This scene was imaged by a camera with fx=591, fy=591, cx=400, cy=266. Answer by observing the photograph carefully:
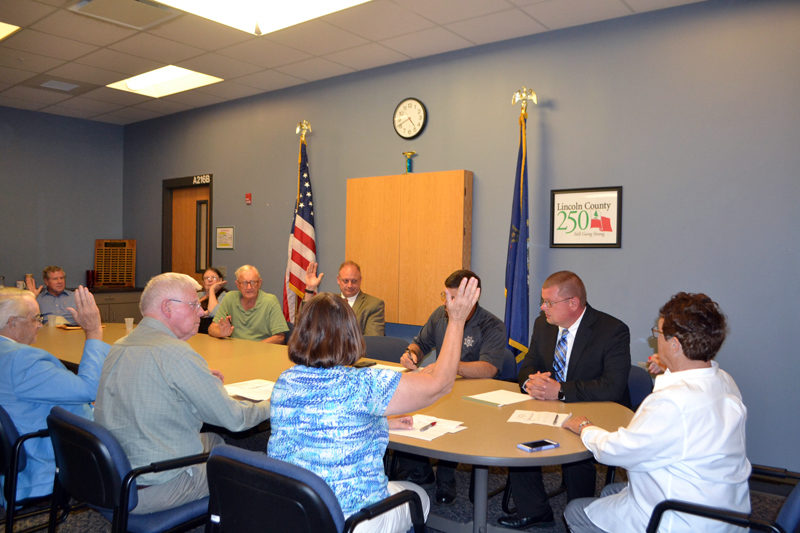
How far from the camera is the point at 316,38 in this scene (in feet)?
16.4

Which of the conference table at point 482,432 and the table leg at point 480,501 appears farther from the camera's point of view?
the table leg at point 480,501

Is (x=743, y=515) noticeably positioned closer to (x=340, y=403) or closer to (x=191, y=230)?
(x=340, y=403)

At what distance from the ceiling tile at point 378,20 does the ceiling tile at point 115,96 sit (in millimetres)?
3467

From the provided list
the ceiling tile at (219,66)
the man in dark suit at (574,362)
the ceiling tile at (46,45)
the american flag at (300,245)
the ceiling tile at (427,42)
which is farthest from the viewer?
the american flag at (300,245)

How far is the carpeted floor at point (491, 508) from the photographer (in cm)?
313

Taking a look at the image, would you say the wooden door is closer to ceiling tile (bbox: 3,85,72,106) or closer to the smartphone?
ceiling tile (bbox: 3,85,72,106)

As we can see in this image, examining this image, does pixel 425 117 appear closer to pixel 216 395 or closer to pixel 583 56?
pixel 583 56

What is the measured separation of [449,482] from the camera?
3.46 meters

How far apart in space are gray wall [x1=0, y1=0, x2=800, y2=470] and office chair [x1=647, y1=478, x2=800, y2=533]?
251 centimetres

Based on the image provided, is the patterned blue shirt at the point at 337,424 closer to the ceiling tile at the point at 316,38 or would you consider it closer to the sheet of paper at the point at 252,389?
the sheet of paper at the point at 252,389

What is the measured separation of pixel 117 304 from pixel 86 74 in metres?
3.10

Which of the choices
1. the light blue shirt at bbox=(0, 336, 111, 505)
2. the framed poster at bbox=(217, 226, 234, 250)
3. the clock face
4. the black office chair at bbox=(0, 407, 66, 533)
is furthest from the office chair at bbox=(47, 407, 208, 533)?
the framed poster at bbox=(217, 226, 234, 250)

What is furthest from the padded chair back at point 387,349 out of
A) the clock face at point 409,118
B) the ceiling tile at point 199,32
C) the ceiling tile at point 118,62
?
the ceiling tile at point 118,62

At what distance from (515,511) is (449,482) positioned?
0.47m
